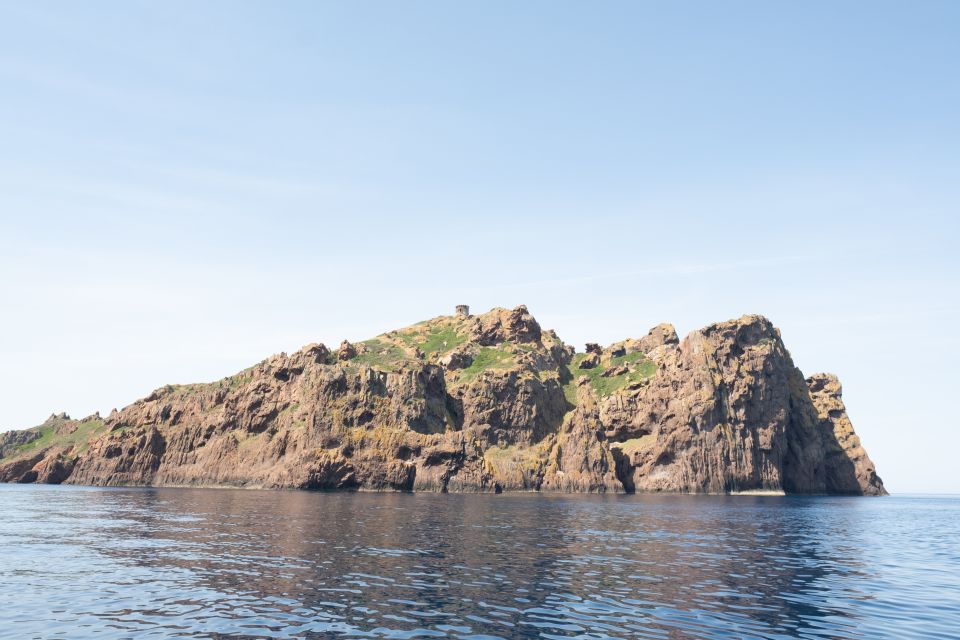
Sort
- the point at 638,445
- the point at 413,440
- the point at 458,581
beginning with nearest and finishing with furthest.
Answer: the point at 458,581
the point at 413,440
the point at 638,445

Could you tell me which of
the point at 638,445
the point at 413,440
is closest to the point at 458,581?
the point at 413,440

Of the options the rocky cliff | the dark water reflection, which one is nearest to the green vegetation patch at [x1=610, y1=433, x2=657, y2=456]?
the rocky cliff

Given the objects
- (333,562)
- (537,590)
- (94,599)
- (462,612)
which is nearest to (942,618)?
(537,590)

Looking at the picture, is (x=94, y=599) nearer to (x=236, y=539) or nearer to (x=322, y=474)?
(x=236, y=539)

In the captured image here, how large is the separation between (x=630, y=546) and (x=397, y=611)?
29.4m

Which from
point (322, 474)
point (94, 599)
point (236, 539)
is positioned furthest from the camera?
point (322, 474)

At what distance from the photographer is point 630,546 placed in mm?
52156

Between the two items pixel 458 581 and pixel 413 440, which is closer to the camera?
pixel 458 581

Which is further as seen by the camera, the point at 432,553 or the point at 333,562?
the point at 432,553

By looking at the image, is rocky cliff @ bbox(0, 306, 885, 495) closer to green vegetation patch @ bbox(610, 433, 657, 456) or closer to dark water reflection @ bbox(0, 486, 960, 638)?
green vegetation patch @ bbox(610, 433, 657, 456)

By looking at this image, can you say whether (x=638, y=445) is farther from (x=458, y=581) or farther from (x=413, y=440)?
(x=458, y=581)

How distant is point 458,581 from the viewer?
34.9m

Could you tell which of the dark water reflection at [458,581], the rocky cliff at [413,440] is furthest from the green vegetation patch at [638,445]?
the dark water reflection at [458,581]

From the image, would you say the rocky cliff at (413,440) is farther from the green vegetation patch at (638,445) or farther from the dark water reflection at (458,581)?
the dark water reflection at (458,581)
